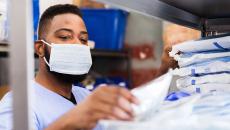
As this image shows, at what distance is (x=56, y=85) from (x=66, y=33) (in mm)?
224

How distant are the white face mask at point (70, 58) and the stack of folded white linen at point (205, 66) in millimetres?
446

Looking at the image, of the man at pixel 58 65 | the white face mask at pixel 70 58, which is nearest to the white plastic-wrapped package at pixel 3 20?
the man at pixel 58 65

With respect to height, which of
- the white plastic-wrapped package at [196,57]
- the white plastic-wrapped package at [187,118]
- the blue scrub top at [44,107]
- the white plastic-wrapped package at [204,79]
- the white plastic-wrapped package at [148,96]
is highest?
the white plastic-wrapped package at [196,57]

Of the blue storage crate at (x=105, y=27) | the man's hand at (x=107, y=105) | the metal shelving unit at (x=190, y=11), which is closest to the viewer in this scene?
the man's hand at (x=107, y=105)

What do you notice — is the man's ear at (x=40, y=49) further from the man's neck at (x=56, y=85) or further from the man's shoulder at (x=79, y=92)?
the man's shoulder at (x=79, y=92)

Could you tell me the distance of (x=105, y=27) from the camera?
3.00m

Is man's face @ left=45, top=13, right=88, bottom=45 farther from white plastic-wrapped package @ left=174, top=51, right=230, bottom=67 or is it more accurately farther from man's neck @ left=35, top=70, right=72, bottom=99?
white plastic-wrapped package @ left=174, top=51, right=230, bottom=67

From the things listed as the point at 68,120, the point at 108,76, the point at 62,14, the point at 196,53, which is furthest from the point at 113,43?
the point at 68,120

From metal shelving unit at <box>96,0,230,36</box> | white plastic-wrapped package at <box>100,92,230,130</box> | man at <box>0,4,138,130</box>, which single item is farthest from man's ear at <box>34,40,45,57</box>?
white plastic-wrapped package at <box>100,92,230,130</box>

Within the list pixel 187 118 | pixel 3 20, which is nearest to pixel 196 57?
pixel 187 118

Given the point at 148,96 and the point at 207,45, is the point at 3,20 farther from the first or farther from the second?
the point at 148,96

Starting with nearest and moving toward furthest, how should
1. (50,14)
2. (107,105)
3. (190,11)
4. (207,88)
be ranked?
(107,105)
(207,88)
(190,11)
(50,14)

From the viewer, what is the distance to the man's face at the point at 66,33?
1.36 m

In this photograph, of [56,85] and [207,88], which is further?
[56,85]
